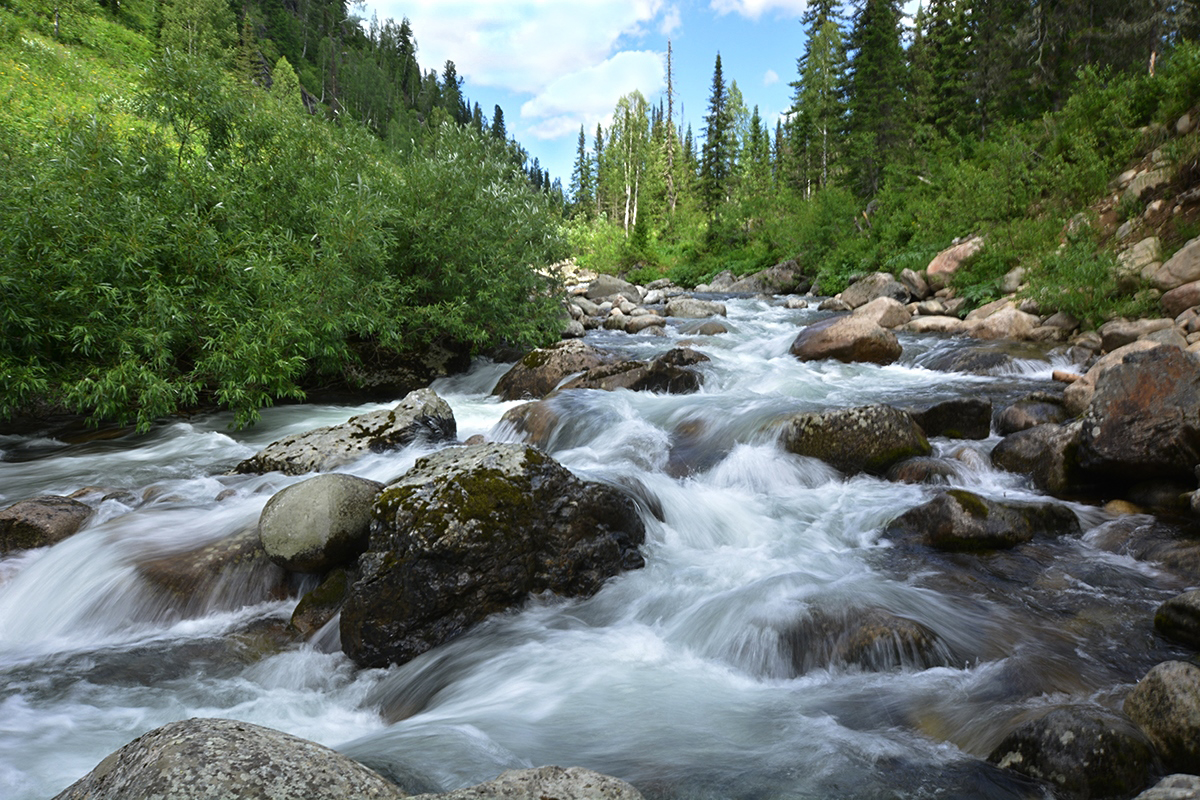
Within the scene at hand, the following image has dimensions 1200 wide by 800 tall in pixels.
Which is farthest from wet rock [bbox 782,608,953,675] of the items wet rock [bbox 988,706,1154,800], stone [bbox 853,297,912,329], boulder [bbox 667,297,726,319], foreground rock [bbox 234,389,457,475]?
boulder [bbox 667,297,726,319]

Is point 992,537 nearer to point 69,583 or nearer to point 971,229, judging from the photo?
point 69,583

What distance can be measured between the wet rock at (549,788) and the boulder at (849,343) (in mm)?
12257

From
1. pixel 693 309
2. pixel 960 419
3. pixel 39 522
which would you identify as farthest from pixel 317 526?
pixel 693 309

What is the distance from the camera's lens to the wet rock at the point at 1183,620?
3.95 meters

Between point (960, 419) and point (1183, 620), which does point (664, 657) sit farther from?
point (960, 419)

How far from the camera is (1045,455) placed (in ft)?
22.3

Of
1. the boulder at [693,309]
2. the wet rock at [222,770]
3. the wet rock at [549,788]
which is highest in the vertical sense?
the boulder at [693,309]

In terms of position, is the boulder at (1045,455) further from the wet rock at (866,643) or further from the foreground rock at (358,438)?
the foreground rock at (358,438)

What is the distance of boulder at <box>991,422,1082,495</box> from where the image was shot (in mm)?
6512

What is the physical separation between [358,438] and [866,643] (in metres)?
6.22

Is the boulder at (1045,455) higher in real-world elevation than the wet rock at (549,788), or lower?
higher

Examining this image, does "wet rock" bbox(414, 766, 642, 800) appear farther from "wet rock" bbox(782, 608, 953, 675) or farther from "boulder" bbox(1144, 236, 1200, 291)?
"boulder" bbox(1144, 236, 1200, 291)

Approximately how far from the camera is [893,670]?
414 cm

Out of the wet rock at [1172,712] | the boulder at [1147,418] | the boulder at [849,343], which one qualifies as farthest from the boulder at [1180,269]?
the wet rock at [1172,712]
